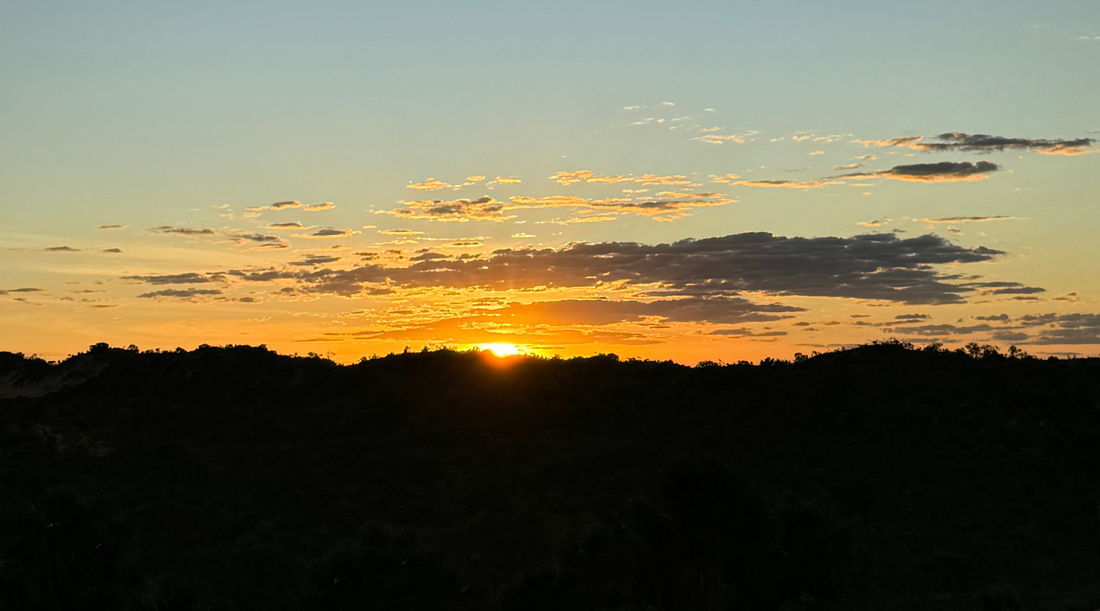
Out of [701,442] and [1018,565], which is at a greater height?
[701,442]

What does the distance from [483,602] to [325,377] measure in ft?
163

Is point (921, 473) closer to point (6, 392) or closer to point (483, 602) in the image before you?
point (483, 602)

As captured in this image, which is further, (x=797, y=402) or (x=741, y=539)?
(x=797, y=402)

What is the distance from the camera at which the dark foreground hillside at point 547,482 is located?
105ft

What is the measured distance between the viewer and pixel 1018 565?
4441 cm

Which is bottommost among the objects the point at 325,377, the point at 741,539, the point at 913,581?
the point at 913,581

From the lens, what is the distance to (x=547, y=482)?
58.7m

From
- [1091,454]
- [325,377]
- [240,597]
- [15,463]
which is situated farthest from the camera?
[325,377]

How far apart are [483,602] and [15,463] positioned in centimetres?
3324

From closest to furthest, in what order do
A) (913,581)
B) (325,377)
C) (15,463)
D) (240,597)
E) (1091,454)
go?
(240,597) → (913,581) → (15,463) → (1091,454) → (325,377)

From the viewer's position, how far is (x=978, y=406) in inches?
2478

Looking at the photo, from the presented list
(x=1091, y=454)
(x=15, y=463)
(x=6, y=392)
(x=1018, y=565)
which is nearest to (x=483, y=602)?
(x=1018, y=565)

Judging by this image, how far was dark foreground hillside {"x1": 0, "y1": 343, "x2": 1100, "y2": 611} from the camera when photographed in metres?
32.0

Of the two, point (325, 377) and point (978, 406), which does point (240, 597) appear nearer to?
point (325, 377)
